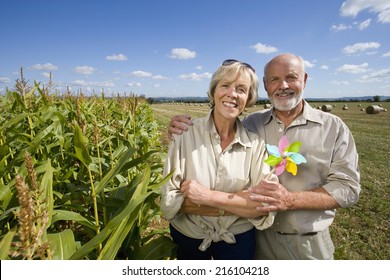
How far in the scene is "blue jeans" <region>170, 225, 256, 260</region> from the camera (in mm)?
1949

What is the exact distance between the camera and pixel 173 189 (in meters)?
1.88

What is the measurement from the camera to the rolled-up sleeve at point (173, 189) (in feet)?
6.08

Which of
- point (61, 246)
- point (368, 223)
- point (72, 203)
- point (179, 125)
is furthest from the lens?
point (368, 223)

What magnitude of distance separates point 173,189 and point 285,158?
77 cm

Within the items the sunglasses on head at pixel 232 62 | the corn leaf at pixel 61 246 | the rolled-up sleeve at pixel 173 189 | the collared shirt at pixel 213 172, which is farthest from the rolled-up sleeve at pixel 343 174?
the corn leaf at pixel 61 246

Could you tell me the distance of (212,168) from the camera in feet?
6.32

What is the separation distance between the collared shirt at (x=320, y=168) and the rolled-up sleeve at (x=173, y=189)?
772 millimetres

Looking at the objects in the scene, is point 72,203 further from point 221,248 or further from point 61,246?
point 221,248

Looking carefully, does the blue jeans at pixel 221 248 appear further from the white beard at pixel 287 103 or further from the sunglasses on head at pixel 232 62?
the sunglasses on head at pixel 232 62

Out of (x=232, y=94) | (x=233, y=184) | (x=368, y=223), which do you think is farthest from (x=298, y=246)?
(x=368, y=223)
